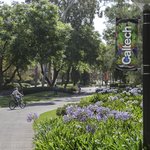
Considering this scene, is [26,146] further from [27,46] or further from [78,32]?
[78,32]

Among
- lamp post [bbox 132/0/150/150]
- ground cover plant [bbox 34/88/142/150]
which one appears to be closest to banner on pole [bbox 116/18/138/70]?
lamp post [bbox 132/0/150/150]

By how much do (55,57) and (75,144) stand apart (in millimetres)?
41186

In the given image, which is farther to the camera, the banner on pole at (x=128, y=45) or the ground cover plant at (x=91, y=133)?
the ground cover plant at (x=91, y=133)

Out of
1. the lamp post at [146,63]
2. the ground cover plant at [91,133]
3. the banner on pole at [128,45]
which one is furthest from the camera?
the ground cover plant at [91,133]

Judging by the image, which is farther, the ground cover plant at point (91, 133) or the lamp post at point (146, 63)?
the ground cover plant at point (91, 133)

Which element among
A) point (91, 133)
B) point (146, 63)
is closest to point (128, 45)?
point (146, 63)

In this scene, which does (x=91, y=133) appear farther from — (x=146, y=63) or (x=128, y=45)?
(x=146, y=63)

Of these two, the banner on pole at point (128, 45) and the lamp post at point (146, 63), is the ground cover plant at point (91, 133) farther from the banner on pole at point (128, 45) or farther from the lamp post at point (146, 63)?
the banner on pole at point (128, 45)

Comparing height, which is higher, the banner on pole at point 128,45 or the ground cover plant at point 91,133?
the banner on pole at point 128,45

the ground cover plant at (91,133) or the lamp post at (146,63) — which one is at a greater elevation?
the lamp post at (146,63)

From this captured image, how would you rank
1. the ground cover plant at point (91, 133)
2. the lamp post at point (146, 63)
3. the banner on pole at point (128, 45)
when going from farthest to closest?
the ground cover plant at point (91, 133)
the banner on pole at point (128, 45)
the lamp post at point (146, 63)

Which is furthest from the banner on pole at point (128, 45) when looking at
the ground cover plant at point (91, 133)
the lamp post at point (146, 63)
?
the ground cover plant at point (91, 133)

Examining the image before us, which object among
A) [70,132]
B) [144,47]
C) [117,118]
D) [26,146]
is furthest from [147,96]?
[26,146]

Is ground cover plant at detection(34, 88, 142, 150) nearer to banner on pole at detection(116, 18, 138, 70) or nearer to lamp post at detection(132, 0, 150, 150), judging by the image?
lamp post at detection(132, 0, 150, 150)
